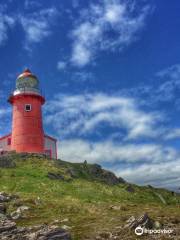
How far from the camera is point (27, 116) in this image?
65.1 m

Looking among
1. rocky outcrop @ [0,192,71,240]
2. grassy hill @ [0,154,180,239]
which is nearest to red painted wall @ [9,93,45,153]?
grassy hill @ [0,154,180,239]

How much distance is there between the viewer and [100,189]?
156 feet

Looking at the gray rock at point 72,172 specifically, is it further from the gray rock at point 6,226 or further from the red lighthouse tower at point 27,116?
the gray rock at point 6,226

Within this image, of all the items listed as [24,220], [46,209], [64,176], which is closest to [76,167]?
[64,176]

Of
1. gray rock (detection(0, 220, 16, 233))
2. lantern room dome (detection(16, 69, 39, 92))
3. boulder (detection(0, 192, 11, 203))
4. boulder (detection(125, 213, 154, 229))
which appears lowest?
boulder (detection(125, 213, 154, 229))

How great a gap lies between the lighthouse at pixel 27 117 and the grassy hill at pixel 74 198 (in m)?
3.62

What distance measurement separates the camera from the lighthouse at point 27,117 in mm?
64562

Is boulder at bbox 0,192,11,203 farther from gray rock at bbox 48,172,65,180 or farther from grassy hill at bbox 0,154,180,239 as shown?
gray rock at bbox 48,172,65,180

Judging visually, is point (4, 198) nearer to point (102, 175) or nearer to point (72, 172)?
point (72, 172)

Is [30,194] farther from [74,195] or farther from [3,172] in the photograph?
[3,172]

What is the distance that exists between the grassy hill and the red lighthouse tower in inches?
142

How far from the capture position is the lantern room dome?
67.2 metres

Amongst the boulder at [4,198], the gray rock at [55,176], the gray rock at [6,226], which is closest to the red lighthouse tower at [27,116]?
the gray rock at [55,176]

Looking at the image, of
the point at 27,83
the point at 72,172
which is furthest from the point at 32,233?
the point at 27,83
